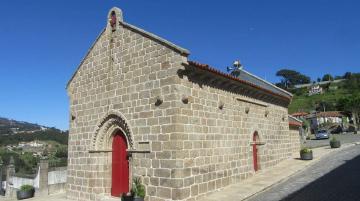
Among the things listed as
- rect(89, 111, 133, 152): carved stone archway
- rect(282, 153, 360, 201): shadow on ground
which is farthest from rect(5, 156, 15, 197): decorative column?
rect(282, 153, 360, 201): shadow on ground

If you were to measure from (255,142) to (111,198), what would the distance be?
22.4ft

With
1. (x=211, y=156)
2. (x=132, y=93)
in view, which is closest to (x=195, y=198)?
(x=211, y=156)

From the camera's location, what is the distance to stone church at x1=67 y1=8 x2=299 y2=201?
34.0ft

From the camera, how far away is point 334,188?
37.2 feet

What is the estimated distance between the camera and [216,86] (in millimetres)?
12320

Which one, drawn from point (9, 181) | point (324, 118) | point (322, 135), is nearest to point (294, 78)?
point (324, 118)

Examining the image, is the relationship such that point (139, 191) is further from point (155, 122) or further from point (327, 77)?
point (327, 77)

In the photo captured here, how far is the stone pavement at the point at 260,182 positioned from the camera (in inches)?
435

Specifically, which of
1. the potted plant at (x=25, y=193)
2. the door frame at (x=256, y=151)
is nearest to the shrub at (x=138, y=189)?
the door frame at (x=256, y=151)

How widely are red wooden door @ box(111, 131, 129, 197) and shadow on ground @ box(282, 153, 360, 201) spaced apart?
5455mm

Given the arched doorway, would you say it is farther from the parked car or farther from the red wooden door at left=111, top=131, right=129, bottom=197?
the parked car

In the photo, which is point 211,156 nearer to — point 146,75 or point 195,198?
point 195,198

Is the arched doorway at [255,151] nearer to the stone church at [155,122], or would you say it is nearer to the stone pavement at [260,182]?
the stone church at [155,122]

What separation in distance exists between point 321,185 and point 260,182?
86.5 inches
